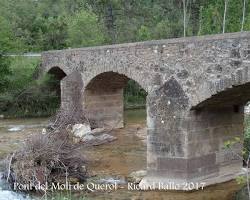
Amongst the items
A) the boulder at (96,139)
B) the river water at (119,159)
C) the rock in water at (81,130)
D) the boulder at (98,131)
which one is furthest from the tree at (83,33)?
the boulder at (96,139)

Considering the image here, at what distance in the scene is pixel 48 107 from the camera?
28.6m

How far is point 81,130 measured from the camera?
66.5 ft

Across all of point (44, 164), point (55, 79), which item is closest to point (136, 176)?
point (44, 164)

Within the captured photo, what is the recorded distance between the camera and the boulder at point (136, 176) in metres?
13.6

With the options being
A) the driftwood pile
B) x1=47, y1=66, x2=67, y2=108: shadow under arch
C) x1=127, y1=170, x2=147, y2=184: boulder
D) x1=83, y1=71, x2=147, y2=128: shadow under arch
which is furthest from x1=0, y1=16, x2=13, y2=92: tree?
x1=127, y1=170, x2=147, y2=184: boulder

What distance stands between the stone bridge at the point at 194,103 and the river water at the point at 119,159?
1.88 feet

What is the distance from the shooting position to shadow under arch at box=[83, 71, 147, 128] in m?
22.2

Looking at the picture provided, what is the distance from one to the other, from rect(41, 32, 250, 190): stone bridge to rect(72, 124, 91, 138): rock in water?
541cm

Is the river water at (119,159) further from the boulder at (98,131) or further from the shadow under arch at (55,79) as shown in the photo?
the shadow under arch at (55,79)

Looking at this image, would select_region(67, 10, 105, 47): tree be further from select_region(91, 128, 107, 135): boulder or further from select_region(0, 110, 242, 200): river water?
select_region(91, 128, 107, 135): boulder

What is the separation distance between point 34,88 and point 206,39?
17438 millimetres

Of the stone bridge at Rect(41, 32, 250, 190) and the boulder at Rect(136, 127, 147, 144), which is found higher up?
the stone bridge at Rect(41, 32, 250, 190)

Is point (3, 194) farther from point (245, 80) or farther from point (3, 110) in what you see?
point (3, 110)

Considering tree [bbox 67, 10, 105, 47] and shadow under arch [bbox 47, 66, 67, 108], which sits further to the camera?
tree [bbox 67, 10, 105, 47]
